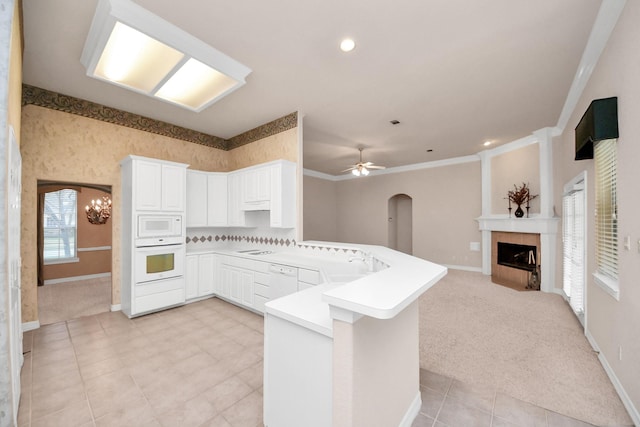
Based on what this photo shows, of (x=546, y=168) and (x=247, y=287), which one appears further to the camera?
(x=546, y=168)

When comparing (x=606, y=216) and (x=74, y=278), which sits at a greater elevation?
(x=606, y=216)

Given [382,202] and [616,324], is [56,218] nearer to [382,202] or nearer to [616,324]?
[382,202]

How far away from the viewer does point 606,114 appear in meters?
2.06

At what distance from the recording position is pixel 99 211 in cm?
643

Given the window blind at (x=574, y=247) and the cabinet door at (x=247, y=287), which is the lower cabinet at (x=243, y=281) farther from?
the window blind at (x=574, y=247)

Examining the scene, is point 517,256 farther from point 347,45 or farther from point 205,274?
point 205,274

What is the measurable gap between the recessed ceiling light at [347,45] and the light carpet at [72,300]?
489 cm

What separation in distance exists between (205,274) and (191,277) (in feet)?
0.78

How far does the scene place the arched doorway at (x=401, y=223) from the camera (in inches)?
332

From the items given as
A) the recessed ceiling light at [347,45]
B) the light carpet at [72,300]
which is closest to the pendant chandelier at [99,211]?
the light carpet at [72,300]

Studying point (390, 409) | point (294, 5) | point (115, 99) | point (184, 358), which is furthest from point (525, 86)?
point (115, 99)

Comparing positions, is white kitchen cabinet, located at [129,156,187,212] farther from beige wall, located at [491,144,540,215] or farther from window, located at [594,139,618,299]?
beige wall, located at [491,144,540,215]

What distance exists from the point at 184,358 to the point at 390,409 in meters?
2.10

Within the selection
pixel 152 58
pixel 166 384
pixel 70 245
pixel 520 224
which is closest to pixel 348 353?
pixel 166 384
